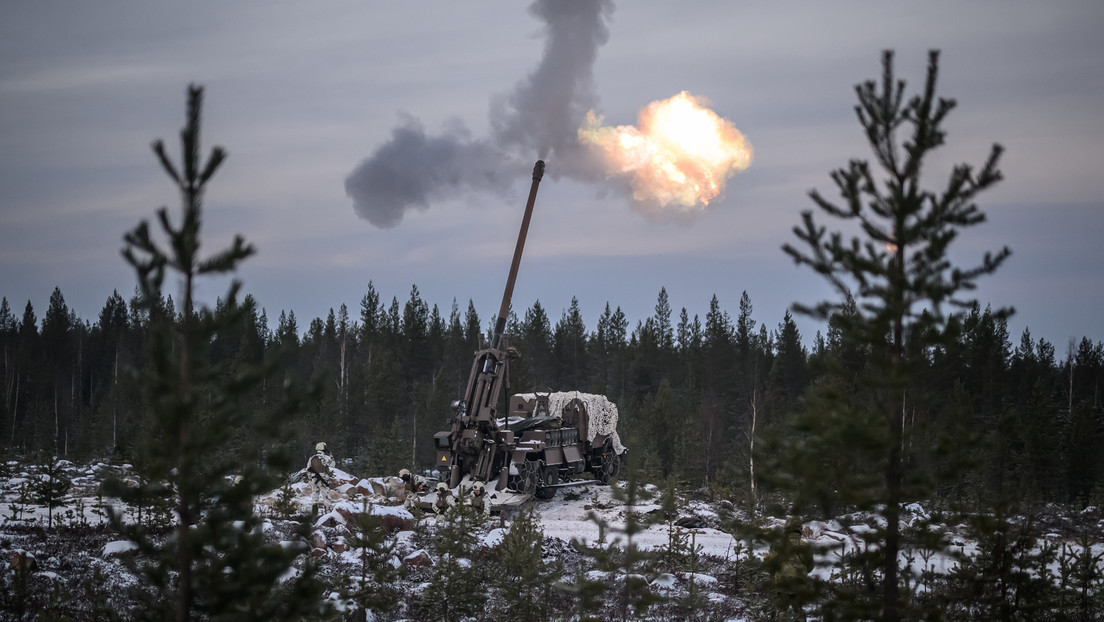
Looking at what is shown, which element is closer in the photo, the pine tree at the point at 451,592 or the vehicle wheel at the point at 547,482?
the pine tree at the point at 451,592

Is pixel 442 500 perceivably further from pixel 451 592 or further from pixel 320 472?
pixel 451 592

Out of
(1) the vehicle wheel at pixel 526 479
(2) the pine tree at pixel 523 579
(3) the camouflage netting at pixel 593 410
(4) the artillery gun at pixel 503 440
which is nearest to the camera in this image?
(2) the pine tree at pixel 523 579

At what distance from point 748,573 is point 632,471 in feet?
26.6

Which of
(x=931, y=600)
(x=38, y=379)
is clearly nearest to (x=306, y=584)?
(x=931, y=600)

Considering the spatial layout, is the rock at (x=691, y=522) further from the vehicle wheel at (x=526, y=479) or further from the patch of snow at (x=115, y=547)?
the patch of snow at (x=115, y=547)

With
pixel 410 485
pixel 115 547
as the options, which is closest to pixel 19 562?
pixel 115 547

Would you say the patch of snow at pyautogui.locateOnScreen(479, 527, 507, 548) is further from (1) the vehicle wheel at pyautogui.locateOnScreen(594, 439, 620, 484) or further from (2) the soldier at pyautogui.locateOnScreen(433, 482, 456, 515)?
(1) the vehicle wheel at pyautogui.locateOnScreen(594, 439, 620, 484)

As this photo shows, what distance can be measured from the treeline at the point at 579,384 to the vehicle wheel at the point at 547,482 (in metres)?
3.39

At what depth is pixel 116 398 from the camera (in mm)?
55562

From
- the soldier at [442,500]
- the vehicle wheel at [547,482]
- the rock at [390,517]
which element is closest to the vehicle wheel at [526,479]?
the vehicle wheel at [547,482]

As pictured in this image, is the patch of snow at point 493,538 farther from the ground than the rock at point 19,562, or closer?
closer

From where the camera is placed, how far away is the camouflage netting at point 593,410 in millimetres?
31109

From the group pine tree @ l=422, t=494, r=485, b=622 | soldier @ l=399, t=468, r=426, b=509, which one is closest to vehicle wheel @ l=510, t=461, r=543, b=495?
soldier @ l=399, t=468, r=426, b=509

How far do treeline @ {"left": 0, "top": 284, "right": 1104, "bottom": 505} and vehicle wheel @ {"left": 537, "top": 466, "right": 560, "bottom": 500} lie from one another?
11.1 ft
